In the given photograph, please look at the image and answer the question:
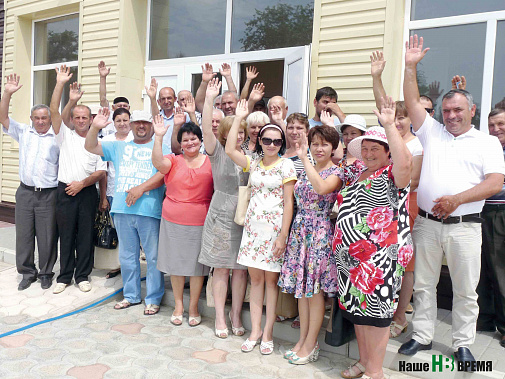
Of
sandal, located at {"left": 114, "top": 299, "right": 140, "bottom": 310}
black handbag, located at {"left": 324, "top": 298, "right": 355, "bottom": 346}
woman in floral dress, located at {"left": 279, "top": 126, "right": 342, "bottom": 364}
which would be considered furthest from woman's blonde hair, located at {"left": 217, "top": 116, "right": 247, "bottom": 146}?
sandal, located at {"left": 114, "top": 299, "right": 140, "bottom": 310}

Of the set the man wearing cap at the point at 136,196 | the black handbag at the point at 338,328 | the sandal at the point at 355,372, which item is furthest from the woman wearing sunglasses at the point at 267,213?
the man wearing cap at the point at 136,196

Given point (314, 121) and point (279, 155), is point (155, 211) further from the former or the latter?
point (314, 121)

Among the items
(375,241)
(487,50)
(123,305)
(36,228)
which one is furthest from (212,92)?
(487,50)

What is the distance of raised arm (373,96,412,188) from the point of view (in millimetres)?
2576

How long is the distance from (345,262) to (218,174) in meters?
1.27

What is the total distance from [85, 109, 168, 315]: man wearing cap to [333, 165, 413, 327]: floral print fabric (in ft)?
6.37

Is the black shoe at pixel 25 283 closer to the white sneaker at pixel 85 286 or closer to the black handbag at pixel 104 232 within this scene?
the white sneaker at pixel 85 286

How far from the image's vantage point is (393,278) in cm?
277

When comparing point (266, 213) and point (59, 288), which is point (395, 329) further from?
point (59, 288)

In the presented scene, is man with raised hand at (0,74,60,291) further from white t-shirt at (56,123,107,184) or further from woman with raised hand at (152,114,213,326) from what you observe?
woman with raised hand at (152,114,213,326)

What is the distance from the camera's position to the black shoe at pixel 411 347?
3102mm

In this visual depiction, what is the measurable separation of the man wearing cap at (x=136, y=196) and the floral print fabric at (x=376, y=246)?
1943 mm

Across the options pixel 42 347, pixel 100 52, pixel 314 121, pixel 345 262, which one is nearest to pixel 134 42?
pixel 100 52

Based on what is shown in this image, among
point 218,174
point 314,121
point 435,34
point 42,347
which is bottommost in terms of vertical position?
point 42,347
